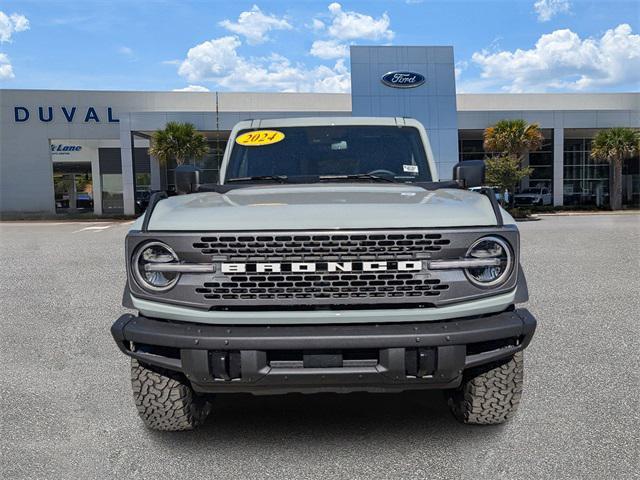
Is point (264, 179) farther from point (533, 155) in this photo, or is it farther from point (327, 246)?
point (533, 155)

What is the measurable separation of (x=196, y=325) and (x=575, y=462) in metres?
2.14

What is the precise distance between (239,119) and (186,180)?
27.5m

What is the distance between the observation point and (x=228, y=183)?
4.48 m

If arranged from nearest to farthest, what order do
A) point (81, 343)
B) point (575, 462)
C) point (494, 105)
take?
point (575, 462)
point (81, 343)
point (494, 105)

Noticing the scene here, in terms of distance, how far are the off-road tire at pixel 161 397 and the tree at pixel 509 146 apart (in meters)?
28.4

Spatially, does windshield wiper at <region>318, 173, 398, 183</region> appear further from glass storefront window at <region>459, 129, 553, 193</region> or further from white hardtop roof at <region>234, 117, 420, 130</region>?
glass storefront window at <region>459, 129, 553, 193</region>

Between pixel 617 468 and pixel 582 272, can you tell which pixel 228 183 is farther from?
pixel 582 272

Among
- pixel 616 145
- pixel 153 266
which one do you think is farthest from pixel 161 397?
pixel 616 145

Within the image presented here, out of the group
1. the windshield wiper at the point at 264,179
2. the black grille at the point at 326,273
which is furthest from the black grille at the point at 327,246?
the windshield wiper at the point at 264,179

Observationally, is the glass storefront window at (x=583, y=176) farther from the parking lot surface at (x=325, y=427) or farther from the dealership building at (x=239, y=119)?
the parking lot surface at (x=325, y=427)

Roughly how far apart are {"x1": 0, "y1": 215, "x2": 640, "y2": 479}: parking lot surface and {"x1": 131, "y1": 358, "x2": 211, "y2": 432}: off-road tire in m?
0.15

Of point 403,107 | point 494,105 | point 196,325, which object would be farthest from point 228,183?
point 494,105

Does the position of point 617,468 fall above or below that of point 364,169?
below

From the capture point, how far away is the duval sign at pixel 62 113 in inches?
1374
